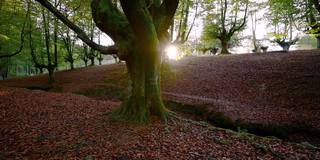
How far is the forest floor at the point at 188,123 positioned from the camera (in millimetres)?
5695

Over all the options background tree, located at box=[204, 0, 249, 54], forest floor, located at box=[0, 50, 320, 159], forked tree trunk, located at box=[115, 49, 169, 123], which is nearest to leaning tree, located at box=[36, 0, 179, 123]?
forked tree trunk, located at box=[115, 49, 169, 123]

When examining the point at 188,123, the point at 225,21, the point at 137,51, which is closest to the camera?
the point at 137,51

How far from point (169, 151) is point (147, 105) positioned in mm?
2519

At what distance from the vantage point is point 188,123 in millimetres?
8219

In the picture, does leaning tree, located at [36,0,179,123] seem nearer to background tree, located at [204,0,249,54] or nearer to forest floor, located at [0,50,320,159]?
forest floor, located at [0,50,320,159]

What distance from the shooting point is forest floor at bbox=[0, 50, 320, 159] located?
5.70 m

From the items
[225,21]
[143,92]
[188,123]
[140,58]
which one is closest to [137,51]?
[140,58]

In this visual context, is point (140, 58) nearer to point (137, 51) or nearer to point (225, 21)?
point (137, 51)

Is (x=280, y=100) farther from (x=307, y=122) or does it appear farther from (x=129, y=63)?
(x=129, y=63)

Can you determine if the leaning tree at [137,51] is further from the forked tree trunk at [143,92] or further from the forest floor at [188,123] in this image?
the forest floor at [188,123]

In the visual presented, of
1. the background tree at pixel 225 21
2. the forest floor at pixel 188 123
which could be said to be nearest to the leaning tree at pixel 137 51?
the forest floor at pixel 188 123

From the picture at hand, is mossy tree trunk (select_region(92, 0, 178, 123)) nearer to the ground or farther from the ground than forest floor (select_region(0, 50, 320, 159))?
farther from the ground

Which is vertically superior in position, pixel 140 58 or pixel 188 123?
pixel 140 58

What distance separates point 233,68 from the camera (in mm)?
19656
